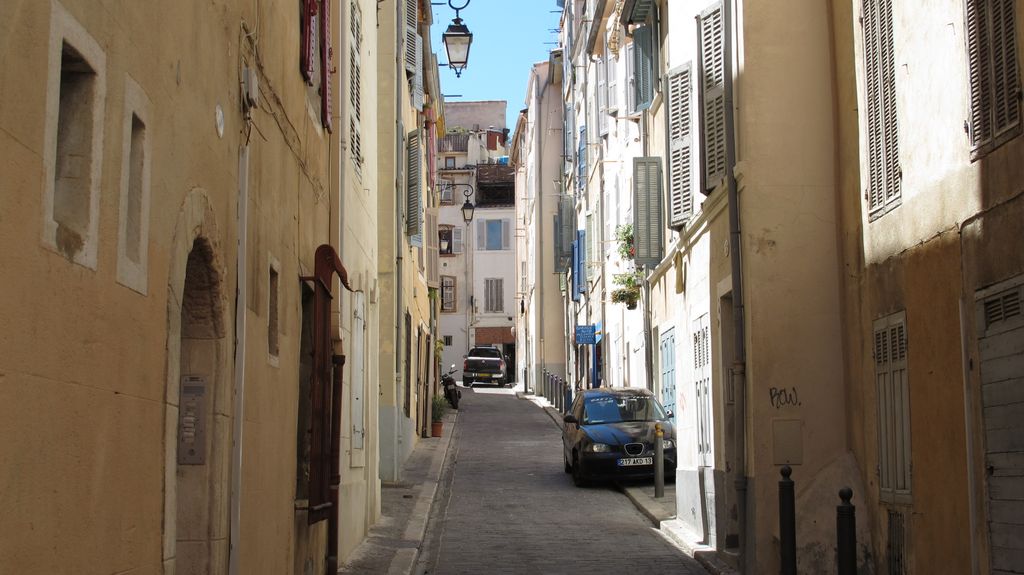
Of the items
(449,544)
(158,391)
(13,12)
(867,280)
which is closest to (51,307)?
(13,12)

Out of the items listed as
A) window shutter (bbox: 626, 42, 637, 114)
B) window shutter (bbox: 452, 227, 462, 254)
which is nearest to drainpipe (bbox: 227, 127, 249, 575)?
window shutter (bbox: 626, 42, 637, 114)

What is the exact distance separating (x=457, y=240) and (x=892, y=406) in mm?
62305

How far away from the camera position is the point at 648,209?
1959cm

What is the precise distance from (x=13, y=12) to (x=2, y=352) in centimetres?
101

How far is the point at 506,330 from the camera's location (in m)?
72.6

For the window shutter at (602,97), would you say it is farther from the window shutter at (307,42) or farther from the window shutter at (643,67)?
the window shutter at (307,42)

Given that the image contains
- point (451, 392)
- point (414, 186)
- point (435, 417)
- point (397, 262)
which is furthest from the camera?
point (451, 392)

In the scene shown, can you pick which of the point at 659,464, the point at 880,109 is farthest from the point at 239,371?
the point at 659,464

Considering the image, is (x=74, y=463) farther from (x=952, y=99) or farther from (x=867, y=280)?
(x=867, y=280)

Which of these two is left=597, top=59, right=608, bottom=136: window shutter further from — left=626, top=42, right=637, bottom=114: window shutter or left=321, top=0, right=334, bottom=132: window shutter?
left=321, top=0, right=334, bottom=132: window shutter

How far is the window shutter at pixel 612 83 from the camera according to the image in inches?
1136

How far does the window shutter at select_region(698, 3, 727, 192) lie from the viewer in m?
13.4

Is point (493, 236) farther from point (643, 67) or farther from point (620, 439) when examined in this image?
point (643, 67)

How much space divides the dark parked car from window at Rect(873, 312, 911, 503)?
32.3 ft
